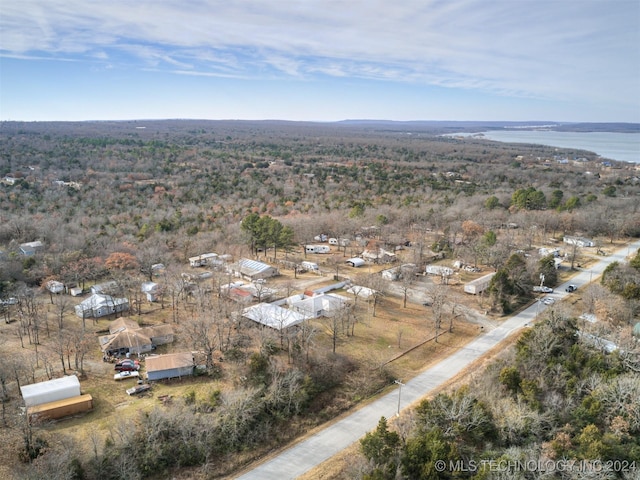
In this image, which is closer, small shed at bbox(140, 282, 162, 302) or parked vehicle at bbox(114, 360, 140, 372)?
parked vehicle at bbox(114, 360, 140, 372)

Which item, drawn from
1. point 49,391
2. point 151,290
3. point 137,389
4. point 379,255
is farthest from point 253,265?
point 49,391

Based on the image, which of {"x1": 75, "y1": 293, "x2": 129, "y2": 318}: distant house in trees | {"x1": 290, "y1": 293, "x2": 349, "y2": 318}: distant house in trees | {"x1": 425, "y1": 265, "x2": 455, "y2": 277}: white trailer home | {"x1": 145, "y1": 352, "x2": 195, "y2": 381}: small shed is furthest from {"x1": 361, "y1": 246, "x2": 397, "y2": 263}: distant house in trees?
{"x1": 145, "y1": 352, "x2": 195, "y2": 381}: small shed

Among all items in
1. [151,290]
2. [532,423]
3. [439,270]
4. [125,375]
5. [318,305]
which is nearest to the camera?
[532,423]

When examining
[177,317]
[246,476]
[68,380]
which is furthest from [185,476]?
[177,317]

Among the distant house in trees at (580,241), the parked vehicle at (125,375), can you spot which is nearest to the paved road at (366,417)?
the parked vehicle at (125,375)

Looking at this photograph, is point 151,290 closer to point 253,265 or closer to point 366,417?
point 253,265

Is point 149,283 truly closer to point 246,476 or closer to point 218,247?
point 218,247

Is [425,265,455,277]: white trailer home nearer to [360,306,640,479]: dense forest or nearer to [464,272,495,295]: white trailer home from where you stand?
[464,272,495,295]: white trailer home
